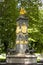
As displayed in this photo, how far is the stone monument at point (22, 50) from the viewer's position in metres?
15.4

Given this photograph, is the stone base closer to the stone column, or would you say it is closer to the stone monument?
the stone monument

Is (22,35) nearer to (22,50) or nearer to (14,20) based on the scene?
(22,50)

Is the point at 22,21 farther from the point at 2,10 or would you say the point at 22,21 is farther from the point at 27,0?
the point at 27,0

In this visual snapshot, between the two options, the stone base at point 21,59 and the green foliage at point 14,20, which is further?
the green foliage at point 14,20

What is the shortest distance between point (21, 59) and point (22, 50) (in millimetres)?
945

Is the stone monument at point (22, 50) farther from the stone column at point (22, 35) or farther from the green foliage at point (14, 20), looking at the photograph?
the green foliage at point (14, 20)

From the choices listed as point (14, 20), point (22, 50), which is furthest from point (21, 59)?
point (14, 20)

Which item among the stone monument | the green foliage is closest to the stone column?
the stone monument

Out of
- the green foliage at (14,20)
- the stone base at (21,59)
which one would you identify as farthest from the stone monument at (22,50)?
the green foliage at (14,20)

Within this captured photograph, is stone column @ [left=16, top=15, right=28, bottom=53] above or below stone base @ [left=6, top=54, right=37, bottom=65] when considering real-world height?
above

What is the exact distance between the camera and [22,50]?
16.2 metres

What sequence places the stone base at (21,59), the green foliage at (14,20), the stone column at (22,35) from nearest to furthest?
1. the stone base at (21,59)
2. the stone column at (22,35)
3. the green foliage at (14,20)

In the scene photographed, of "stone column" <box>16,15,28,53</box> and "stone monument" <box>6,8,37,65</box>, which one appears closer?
"stone monument" <box>6,8,37,65</box>

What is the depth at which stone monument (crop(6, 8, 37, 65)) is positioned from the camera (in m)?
15.4
